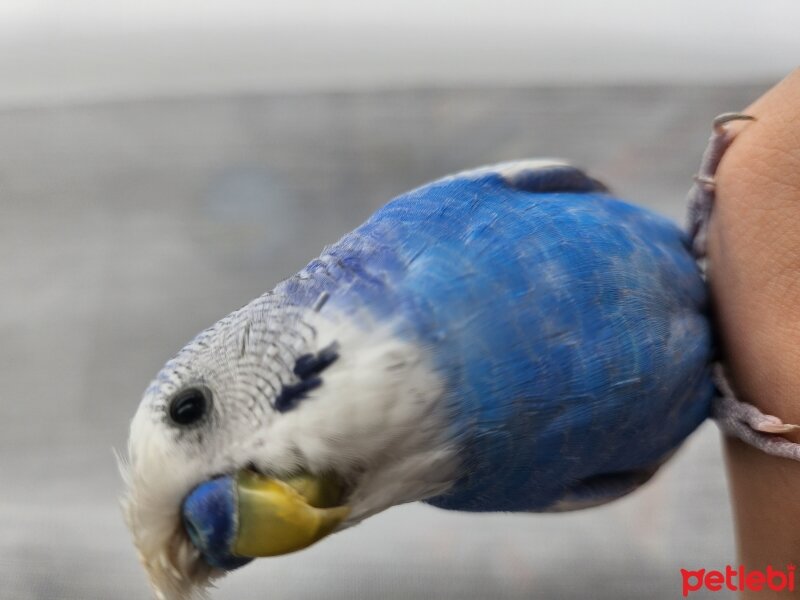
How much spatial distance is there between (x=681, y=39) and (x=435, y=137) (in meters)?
0.49

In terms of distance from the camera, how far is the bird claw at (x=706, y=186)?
76cm

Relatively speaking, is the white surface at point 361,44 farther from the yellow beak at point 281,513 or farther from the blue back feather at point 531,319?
the yellow beak at point 281,513

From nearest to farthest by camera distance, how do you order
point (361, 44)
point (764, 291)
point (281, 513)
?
point (281, 513), point (764, 291), point (361, 44)

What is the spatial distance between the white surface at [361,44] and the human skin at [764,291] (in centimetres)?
72

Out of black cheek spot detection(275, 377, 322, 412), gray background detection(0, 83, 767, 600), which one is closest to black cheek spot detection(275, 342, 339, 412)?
black cheek spot detection(275, 377, 322, 412)

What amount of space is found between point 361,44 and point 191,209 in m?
0.46

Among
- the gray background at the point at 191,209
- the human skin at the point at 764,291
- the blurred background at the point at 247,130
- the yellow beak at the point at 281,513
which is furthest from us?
the blurred background at the point at 247,130

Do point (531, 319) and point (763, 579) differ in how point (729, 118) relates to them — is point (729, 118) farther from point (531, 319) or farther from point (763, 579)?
point (763, 579)

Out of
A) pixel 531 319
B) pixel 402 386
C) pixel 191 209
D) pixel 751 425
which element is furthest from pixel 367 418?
pixel 191 209

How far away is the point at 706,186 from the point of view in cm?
77

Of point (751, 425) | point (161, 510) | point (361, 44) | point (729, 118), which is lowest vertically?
point (751, 425)

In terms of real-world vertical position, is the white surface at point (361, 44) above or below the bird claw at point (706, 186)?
above

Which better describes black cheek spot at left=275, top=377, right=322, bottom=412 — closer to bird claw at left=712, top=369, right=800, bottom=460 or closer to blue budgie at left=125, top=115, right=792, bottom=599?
blue budgie at left=125, top=115, right=792, bottom=599

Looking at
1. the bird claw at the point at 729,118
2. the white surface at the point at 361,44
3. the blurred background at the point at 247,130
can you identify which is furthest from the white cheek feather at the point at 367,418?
the white surface at the point at 361,44
